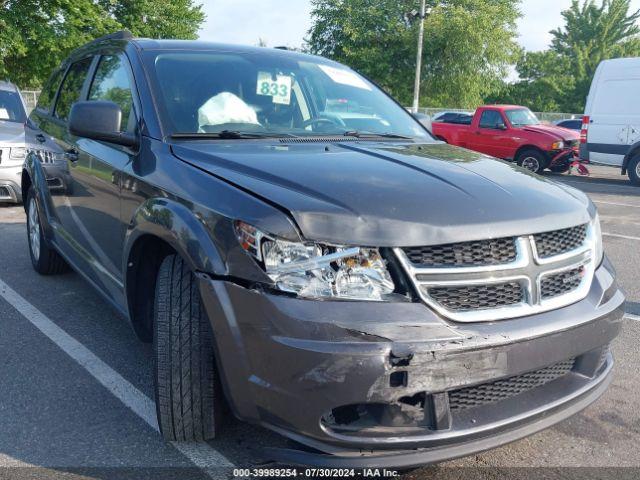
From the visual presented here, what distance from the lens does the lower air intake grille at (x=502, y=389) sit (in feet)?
7.11

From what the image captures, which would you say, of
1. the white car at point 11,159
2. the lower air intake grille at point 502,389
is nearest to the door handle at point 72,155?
the lower air intake grille at point 502,389

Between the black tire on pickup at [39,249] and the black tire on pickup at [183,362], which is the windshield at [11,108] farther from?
the black tire on pickup at [183,362]

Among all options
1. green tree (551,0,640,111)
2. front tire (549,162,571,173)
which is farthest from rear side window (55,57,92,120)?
green tree (551,0,640,111)

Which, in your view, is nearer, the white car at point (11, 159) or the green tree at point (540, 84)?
the white car at point (11, 159)

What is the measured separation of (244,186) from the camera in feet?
7.55

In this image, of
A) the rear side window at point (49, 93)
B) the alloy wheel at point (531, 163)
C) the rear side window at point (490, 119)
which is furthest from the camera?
the rear side window at point (490, 119)

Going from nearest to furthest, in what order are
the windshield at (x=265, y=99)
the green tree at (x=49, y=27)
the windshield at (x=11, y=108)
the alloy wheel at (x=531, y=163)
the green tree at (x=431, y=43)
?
1. the windshield at (x=265, y=99)
2. the windshield at (x=11, y=108)
3. the alloy wheel at (x=531, y=163)
4. the green tree at (x=49, y=27)
5. the green tree at (x=431, y=43)

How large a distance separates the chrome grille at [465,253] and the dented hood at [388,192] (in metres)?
0.03

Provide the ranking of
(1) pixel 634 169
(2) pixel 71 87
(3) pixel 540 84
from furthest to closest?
(3) pixel 540 84, (1) pixel 634 169, (2) pixel 71 87

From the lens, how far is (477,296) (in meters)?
2.15

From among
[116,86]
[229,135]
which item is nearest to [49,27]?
[116,86]

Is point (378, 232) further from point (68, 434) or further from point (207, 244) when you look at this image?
point (68, 434)

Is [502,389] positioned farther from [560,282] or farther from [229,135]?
[229,135]

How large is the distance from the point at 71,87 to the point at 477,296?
3.64 meters
